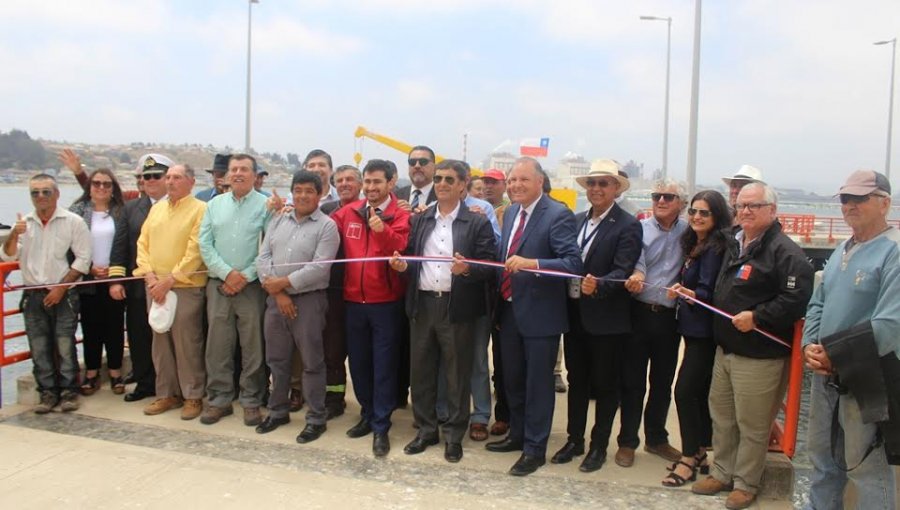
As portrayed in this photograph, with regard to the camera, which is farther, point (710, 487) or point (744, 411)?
point (710, 487)

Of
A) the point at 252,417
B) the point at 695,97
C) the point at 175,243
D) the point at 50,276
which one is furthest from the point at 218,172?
the point at 695,97

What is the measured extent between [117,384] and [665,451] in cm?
494

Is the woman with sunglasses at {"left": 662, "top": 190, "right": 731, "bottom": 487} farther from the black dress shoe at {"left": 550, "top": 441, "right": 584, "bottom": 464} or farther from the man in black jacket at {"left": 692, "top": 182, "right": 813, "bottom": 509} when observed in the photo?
the black dress shoe at {"left": 550, "top": 441, "right": 584, "bottom": 464}

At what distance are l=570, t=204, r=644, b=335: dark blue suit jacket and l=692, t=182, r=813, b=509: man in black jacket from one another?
1.96ft

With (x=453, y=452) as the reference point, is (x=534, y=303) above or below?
above

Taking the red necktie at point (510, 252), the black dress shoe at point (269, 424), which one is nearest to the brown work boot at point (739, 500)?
the red necktie at point (510, 252)

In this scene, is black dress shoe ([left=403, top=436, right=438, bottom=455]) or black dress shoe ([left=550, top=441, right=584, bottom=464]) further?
black dress shoe ([left=403, top=436, right=438, bottom=455])

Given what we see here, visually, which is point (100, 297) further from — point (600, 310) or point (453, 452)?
point (600, 310)

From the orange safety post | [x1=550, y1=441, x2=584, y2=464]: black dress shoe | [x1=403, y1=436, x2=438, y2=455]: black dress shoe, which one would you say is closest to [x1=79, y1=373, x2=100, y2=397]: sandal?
[x1=403, y1=436, x2=438, y2=455]: black dress shoe

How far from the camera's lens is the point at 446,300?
4516 millimetres

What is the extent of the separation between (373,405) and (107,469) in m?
1.86

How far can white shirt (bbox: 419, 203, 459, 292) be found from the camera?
179 inches

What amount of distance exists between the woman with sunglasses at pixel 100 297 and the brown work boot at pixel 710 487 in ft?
16.5

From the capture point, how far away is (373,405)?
489 cm
